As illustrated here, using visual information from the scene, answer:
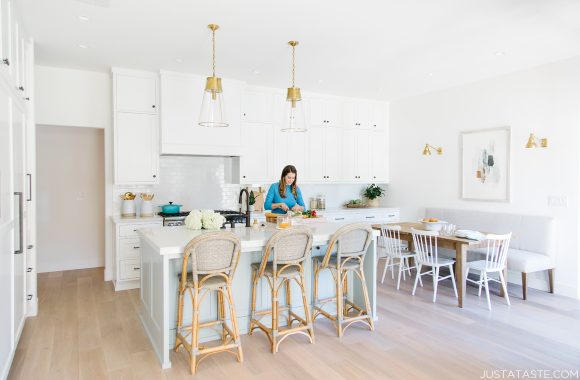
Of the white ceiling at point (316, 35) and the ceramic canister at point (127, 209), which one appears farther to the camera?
the ceramic canister at point (127, 209)

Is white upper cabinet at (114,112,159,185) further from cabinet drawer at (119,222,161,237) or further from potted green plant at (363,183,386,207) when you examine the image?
potted green plant at (363,183,386,207)

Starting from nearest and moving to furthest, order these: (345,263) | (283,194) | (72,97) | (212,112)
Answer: (345,263), (212,112), (283,194), (72,97)

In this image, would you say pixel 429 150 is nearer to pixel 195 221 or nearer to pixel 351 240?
pixel 351 240

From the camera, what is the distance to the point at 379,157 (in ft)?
23.0

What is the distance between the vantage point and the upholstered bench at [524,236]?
14.5 ft

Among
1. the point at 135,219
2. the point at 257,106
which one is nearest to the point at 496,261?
the point at 257,106

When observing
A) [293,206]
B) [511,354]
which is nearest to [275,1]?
[293,206]

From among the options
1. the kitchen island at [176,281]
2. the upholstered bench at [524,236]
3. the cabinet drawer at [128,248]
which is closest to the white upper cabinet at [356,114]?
the upholstered bench at [524,236]

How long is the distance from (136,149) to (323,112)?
2.94 meters

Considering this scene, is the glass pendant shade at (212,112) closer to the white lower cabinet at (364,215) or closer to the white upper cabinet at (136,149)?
the white upper cabinet at (136,149)

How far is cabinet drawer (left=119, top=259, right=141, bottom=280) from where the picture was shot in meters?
4.71

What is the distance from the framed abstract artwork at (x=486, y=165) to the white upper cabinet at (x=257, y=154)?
2.77 meters

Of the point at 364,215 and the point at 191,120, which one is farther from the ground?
the point at 191,120

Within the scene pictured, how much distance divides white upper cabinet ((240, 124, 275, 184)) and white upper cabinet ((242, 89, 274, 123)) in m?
0.10
